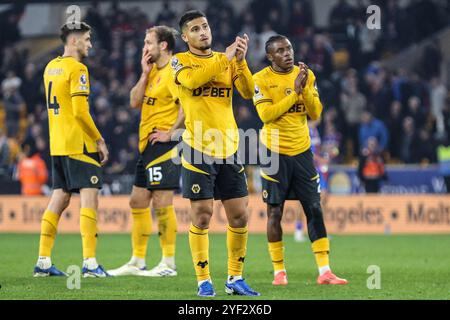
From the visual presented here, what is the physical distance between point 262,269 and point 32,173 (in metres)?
11.1

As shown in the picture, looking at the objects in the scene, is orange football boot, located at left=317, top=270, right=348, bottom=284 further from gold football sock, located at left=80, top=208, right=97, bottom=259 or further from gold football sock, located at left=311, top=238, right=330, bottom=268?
gold football sock, located at left=80, top=208, right=97, bottom=259

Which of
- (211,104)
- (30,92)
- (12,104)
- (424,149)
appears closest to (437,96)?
(424,149)

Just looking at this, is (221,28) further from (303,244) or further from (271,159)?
(271,159)

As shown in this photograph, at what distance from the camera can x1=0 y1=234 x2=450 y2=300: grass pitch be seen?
9.18 meters

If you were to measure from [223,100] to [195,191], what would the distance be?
86cm

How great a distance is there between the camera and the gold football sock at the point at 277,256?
10.4m

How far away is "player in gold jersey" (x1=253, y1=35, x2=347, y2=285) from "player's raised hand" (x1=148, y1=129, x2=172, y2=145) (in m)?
1.35

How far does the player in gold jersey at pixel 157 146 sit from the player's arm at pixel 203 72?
2501mm

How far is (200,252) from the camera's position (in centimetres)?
895

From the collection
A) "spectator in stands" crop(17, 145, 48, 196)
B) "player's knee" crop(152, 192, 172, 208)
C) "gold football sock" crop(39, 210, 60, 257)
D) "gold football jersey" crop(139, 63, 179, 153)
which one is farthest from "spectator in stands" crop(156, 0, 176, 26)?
"gold football sock" crop(39, 210, 60, 257)

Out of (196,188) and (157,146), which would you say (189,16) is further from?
(157,146)

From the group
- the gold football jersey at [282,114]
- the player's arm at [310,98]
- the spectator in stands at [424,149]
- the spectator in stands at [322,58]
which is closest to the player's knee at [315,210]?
the gold football jersey at [282,114]

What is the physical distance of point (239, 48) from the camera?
8.81 metres
